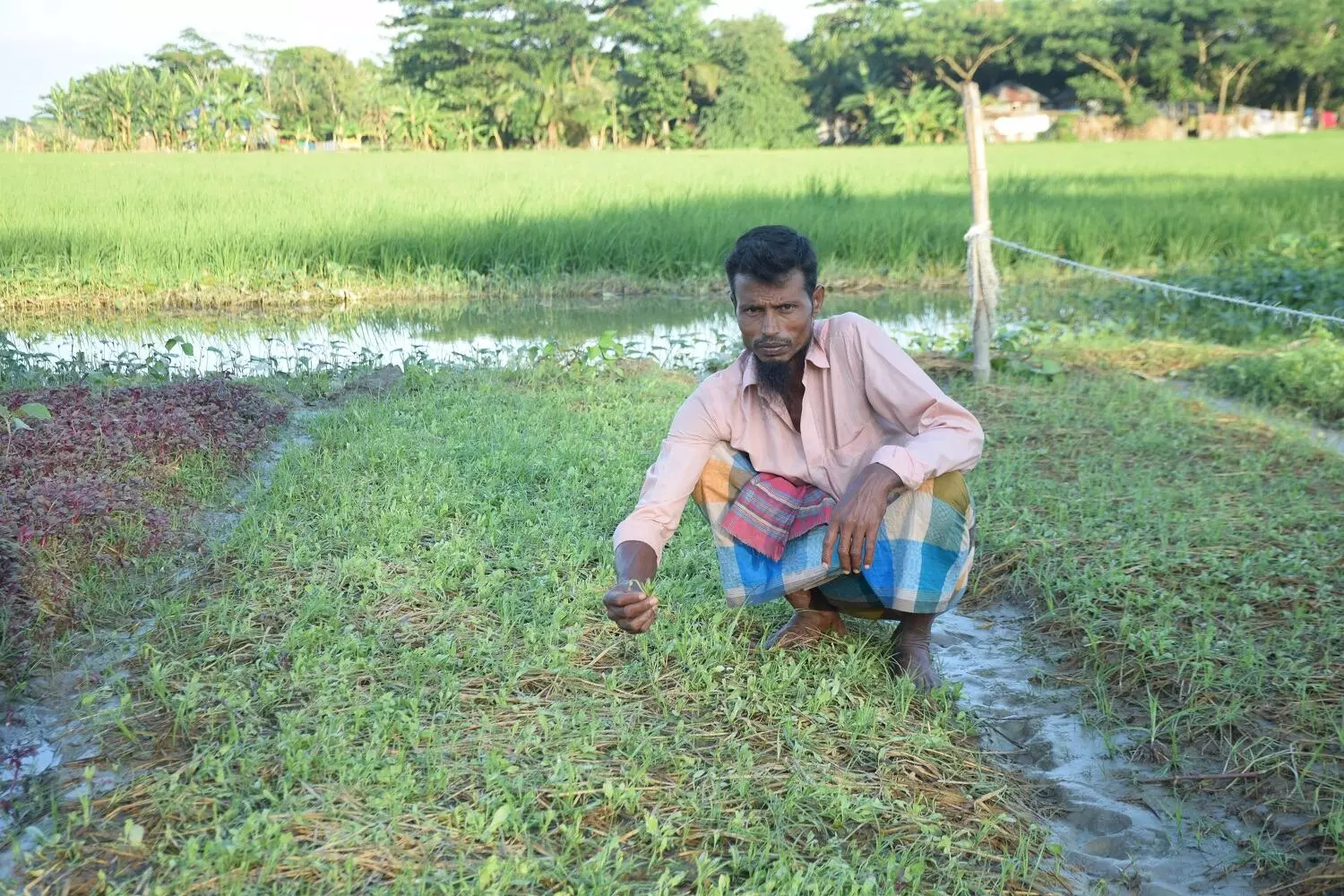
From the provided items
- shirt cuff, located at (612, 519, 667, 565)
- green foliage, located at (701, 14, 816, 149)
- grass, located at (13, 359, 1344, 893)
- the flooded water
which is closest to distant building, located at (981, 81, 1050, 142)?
green foliage, located at (701, 14, 816, 149)

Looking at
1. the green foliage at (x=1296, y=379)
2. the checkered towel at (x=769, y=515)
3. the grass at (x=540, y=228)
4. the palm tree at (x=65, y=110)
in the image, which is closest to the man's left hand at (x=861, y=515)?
the checkered towel at (x=769, y=515)

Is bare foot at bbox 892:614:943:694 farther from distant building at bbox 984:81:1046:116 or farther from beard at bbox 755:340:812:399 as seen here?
distant building at bbox 984:81:1046:116

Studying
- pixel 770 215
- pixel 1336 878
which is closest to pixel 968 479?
pixel 1336 878

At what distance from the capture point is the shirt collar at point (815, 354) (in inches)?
103

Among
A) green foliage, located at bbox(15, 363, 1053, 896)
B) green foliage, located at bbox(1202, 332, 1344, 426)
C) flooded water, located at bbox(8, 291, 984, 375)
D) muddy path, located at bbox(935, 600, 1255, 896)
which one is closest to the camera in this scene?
green foliage, located at bbox(15, 363, 1053, 896)

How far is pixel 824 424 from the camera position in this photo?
2691 millimetres

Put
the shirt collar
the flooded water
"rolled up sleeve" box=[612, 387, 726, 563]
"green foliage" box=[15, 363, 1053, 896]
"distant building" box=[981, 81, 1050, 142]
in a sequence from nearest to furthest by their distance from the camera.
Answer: "green foliage" box=[15, 363, 1053, 896]
"rolled up sleeve" box=[612, 387, 726, 563]
the shirt collar
the flooded water
"distant building" box=[981, 81, 1050, 142]

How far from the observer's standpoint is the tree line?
35719 mm

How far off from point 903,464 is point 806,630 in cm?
58

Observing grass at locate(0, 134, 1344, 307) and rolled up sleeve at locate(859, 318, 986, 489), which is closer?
rolled up sleeve at locate(859, 318, 986, 489)

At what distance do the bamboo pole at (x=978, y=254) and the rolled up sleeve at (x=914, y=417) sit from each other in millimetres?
3194

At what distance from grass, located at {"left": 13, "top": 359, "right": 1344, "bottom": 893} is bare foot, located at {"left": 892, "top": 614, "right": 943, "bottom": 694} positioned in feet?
0.19

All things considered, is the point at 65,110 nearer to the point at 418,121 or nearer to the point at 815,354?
the point at 418,121

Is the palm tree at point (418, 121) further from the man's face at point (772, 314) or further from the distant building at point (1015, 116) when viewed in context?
the man's face at point (772, 314)
